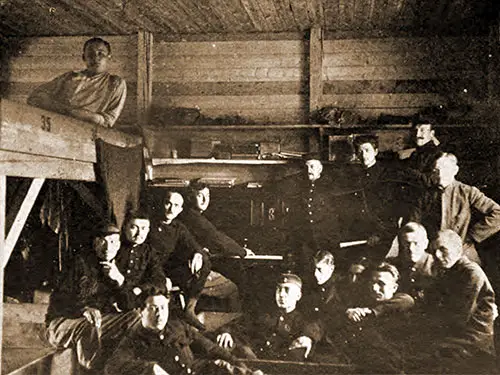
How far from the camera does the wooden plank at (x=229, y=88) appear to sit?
5816 millimetres

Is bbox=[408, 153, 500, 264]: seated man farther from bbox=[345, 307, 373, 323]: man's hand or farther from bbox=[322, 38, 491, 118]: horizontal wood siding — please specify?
bbox=[322, 38, 491, 118]: horizontal wood siding

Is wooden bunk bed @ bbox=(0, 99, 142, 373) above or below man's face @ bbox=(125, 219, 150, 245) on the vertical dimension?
above

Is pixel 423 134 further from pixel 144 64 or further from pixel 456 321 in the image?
pixel 144 64

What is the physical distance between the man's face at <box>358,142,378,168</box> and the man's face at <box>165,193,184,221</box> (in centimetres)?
158

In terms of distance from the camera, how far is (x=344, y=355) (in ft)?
14.9

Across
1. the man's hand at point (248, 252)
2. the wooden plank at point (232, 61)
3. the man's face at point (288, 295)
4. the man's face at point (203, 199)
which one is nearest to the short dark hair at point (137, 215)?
the man's face at point (203, 199)

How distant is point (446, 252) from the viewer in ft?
15.8

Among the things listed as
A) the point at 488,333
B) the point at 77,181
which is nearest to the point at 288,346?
the point at 488,333

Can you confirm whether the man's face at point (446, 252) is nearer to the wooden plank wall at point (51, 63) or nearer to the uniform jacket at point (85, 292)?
the uniform jacket at point (85, 292)

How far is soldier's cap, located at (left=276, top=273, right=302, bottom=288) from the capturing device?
4785 millimetres

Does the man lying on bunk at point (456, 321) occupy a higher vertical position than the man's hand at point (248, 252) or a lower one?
lower

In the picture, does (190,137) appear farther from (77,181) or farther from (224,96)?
(77,181)

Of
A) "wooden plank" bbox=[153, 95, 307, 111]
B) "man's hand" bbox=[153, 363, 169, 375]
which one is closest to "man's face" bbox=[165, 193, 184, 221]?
"wooden plank" bbox=[153, 95, 307, 111]

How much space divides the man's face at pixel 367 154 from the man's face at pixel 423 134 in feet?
1.34
